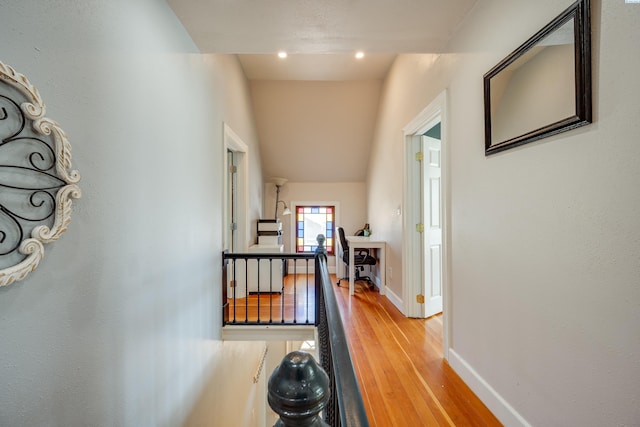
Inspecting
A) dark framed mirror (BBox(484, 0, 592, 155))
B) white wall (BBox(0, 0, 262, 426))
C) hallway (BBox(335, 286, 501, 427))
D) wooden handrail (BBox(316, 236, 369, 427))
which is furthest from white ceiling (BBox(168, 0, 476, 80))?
hallway (BBox(335, 286, 501, 427))

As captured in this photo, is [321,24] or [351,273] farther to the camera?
[351,273]

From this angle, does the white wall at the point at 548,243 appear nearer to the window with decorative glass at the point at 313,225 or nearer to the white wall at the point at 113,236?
the white wall at the point at 113,236

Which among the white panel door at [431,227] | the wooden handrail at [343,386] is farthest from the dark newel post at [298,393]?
the white panel door at [431,227]

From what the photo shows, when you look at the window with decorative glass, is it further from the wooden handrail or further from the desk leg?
the wooden handrail

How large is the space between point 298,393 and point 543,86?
64.8 inches

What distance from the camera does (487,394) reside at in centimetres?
170

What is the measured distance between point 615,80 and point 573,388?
48.3 inches

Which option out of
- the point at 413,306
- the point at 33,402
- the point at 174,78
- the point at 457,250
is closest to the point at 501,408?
the point at 457,250

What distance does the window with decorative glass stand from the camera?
6188 mm

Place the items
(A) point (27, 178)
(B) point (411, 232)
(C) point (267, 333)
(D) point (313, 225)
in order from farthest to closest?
1. (D) point (313, 225)
2. (B) point (411, 232)
3. (C) point (267, 333)
4. (A) point (27, 178)

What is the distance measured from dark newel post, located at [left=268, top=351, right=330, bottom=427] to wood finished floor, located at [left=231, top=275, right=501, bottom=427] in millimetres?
1531

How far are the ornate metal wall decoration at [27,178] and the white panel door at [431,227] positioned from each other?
3.12 metres

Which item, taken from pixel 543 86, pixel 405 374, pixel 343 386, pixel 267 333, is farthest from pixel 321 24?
pixel 267 333

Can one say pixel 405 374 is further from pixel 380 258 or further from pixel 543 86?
pixel 380 258
